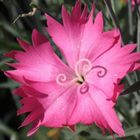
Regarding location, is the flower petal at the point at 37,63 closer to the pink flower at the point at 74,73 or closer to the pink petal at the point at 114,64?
the pink flower at the point at 74,73

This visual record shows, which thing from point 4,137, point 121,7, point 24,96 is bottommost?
point 4,137

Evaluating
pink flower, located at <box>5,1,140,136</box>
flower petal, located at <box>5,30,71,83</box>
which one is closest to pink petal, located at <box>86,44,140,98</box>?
pink flower, located at <box>5,1,140,136</box>

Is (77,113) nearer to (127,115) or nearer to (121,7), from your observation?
(127,115)

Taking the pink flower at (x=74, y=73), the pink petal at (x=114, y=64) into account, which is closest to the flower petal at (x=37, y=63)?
the pink flower at (x=74, y=73)

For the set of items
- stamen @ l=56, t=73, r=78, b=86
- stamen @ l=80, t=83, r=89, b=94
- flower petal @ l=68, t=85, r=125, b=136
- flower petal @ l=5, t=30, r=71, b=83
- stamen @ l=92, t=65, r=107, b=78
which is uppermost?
flower petal @ l=5, t=30, r=71, b=83

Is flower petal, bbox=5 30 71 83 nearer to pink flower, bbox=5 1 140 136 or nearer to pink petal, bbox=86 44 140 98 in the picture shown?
pink flower, bbox=5 1 140 136

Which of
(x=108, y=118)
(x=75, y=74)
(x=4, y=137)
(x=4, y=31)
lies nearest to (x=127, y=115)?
(x=75, y=74)

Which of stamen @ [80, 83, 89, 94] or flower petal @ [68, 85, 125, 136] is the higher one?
stamen @ [80, 83, 89, 94]

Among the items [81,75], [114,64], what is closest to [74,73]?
[81,75]

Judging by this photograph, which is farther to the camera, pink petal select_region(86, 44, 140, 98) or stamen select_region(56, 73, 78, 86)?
stamen select_region(56, 73, 78, 86)
